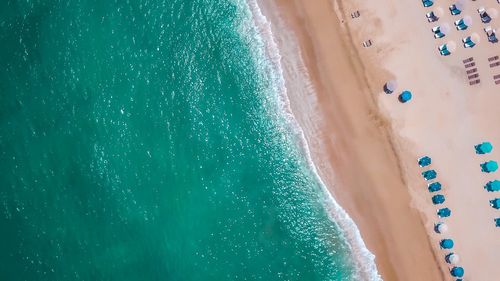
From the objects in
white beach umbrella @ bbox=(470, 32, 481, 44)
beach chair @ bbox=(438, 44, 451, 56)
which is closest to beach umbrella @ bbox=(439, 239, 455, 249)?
beach chair @ bbox=(438, 44, 451, 56)

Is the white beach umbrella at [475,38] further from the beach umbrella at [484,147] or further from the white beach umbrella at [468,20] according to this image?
the beach umbrella at [484,147]

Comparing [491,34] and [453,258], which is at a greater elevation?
[491,34]

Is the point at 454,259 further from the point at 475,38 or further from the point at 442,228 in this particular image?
the point at 475,38

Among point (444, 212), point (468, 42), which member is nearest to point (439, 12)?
point (468, 42)

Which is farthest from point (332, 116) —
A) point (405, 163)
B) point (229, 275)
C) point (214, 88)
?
point (229, 275)

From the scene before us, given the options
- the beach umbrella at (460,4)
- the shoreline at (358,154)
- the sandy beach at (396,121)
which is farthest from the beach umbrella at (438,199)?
the beach umbrella at (460,4)

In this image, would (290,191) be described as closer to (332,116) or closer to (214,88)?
(332,116)
